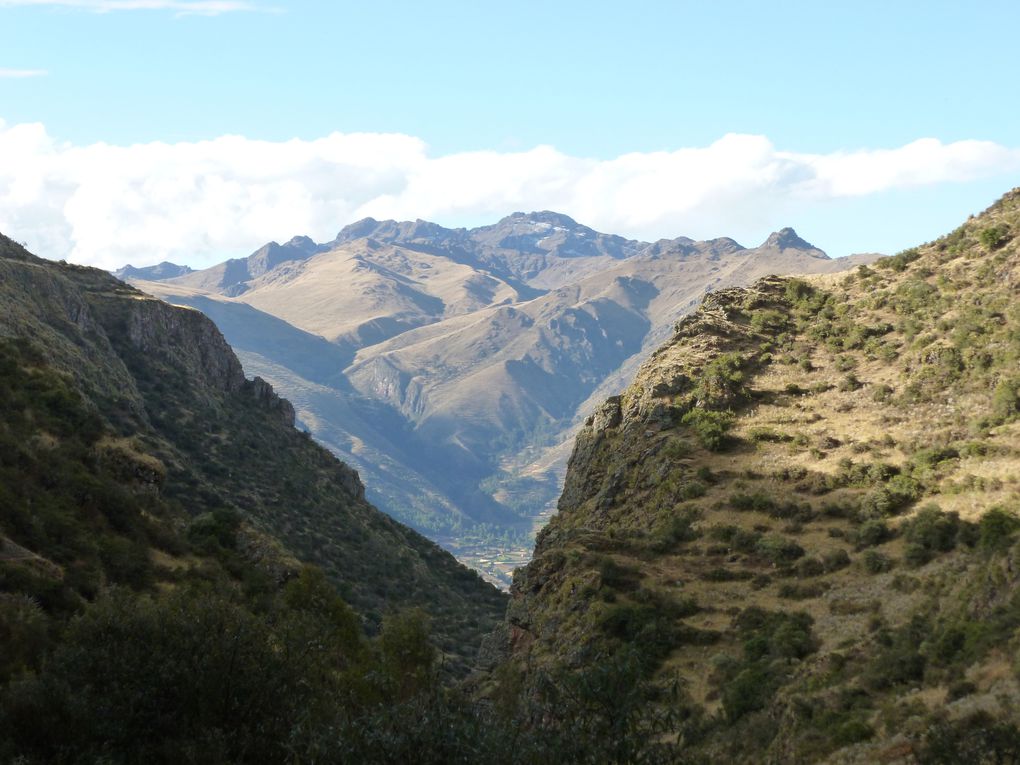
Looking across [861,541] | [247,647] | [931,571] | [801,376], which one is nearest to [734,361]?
[801,376]

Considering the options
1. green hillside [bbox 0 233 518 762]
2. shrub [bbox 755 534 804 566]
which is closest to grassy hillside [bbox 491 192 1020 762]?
shrub [bbox 755 534 804 566]

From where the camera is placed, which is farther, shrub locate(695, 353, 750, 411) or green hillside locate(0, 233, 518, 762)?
shrub locate(695, 353, 750, 411)

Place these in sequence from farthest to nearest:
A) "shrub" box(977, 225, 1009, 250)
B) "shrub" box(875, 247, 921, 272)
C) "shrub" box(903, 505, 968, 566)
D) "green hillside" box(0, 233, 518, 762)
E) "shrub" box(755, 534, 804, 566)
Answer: "shrub" box(875, 247, 921, 272)
"shrub" box(977, 225, 1009, 250)
"shrub" box(755, 534, 804, 566)
"shrub" box(903, 505, 968, 566)
"green hillside" box(0, 233, 518, 762)

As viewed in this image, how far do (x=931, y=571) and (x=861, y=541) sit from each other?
5940 mm

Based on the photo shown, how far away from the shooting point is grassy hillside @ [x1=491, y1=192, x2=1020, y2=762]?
31578 millimetres

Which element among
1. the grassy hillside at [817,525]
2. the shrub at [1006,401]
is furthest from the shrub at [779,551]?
the shrub at [1006,401]

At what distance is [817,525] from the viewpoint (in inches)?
2016

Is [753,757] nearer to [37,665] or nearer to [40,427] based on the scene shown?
[37,665]

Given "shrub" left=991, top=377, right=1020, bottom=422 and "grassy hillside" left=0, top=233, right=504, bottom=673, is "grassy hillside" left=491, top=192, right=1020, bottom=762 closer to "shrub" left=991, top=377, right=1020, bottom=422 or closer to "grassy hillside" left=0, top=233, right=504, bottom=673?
"shrub" left=991, top=377, right=1020, bottom=422

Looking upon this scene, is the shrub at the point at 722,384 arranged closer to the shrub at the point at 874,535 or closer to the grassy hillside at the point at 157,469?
the shrub at the point at 874,535

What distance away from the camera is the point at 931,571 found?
4206 centimetres

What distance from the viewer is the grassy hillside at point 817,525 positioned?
31.6m

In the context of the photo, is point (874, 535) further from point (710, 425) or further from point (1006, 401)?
point (710, 425)

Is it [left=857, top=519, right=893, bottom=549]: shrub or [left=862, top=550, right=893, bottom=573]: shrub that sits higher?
[left=857, top=519, right=893, bottom=549]: shrub
